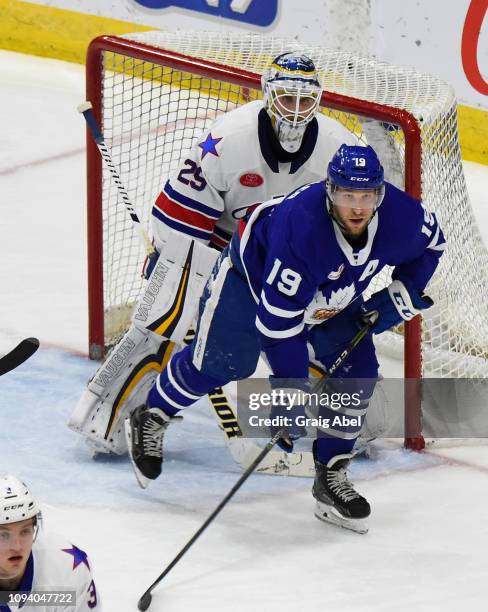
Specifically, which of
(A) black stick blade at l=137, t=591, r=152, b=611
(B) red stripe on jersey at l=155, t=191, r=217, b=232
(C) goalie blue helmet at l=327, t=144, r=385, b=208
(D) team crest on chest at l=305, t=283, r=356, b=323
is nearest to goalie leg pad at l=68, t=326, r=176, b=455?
(B) red stripe on jersey at l=155, t=191, r=217, b=232

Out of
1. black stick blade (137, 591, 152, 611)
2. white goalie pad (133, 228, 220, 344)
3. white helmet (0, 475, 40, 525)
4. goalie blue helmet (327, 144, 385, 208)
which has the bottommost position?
black stick blade (137, 591, 152, 611)

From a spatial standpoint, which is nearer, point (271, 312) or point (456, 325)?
point (271, 312)

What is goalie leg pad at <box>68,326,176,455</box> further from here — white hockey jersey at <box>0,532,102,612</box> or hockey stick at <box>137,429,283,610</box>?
white hockey jersey at <box>0,532,102,612</box>

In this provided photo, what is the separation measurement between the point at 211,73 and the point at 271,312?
106cm

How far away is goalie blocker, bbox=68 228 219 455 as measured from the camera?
161 inches

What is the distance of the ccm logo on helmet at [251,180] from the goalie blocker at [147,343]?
0.22m

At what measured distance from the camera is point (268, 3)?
247 inches

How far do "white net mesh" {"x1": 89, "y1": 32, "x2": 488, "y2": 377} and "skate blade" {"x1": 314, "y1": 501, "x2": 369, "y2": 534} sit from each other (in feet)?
2.27

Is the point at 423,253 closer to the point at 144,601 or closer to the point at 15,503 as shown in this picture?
the point at 144,601

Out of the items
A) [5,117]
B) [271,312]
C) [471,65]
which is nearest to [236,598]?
[271,312]

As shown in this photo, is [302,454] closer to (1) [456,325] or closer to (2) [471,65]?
(1) [456,325]

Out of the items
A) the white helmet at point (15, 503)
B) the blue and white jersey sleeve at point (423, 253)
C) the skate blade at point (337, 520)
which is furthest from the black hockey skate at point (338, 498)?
the white helmet at point (15, 503)

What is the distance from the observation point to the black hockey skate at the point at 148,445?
3.99 m

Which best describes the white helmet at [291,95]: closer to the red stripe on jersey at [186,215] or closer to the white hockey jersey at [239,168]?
the white hockey jersey at [239,168]
